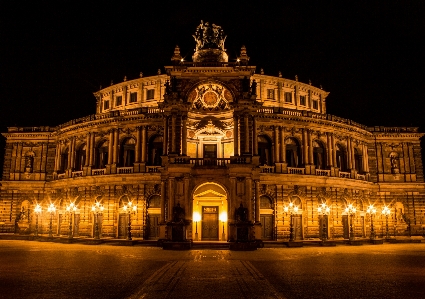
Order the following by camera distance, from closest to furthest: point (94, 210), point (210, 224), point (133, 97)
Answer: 1. point (210, 224)
2. point (94, 210)
3. point (133, 97)

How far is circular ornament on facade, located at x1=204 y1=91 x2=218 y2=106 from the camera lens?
4025cm

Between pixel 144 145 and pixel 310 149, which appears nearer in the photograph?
pixel 144 145

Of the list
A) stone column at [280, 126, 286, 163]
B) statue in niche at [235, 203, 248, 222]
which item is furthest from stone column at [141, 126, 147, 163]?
stone column at [280, 126, 286, 163]

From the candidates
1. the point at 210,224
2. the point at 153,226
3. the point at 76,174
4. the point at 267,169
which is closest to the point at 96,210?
the point at 76,174

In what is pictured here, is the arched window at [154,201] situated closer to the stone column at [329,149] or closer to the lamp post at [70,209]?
the lamp post at [70,209]

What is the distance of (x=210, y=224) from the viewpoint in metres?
39.7

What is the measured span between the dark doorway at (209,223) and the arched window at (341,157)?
743 inches

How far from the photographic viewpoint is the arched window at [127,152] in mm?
46531

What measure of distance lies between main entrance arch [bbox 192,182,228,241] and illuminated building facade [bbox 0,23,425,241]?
11cm

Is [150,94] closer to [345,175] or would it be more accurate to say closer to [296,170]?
[296,170]

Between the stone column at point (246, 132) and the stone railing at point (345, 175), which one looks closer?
the stone column at point (246, 132)

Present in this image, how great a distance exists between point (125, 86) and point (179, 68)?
16.9m

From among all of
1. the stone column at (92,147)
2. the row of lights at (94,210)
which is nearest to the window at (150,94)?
the stone column at (92,147)

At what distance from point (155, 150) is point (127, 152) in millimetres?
4034
